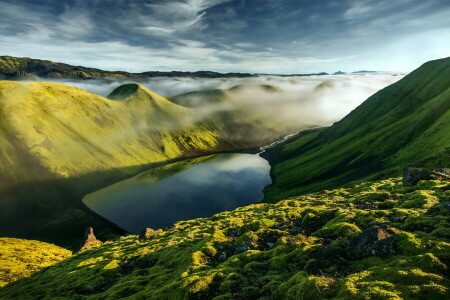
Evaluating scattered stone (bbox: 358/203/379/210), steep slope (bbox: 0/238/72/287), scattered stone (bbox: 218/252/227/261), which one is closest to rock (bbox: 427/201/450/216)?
scattered stone (bbox: 358/203/379/210)

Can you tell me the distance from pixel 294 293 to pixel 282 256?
8479 millimetres

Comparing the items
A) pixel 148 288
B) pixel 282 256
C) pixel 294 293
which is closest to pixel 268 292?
pixel 294 293

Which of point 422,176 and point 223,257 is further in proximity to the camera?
point 422,176

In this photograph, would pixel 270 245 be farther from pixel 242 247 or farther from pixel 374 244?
pixel 374 244

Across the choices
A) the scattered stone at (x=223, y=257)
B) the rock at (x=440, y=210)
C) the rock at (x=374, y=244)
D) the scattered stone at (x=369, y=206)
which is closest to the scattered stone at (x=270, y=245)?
Answer: the scattered stone at (x=223, y=257)

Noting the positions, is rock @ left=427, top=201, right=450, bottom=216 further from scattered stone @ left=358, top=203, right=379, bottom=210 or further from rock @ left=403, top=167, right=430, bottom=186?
rock @ left=403, top=167, right=430, bottom=186

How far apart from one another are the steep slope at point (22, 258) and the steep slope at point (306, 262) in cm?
4159

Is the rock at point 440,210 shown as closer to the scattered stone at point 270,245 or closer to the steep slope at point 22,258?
the scattered stone at point 270,245

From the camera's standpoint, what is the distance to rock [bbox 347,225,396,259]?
24422 mm

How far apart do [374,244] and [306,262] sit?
726cm

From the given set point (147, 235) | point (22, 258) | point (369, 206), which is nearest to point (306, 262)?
point (369, 206)

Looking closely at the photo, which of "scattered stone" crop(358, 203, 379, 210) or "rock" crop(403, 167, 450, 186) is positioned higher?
"rock" crop(403, 167, 450, 186)

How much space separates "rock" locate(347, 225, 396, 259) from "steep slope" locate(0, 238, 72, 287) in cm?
9508

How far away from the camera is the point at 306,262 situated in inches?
1084
